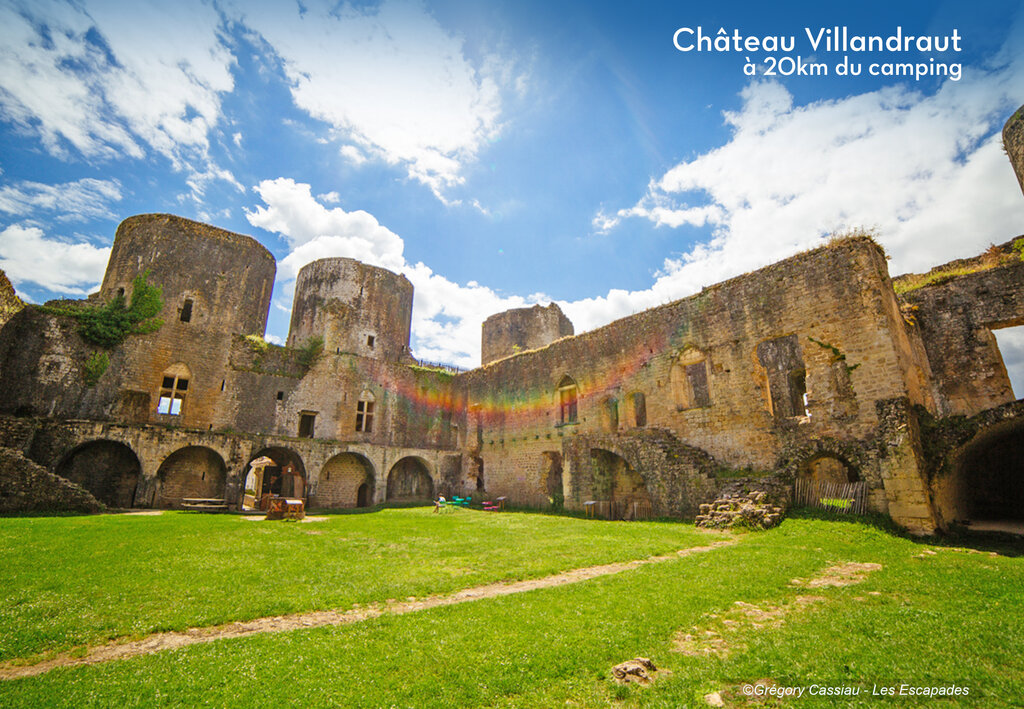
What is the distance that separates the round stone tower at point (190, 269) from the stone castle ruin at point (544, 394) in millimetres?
104

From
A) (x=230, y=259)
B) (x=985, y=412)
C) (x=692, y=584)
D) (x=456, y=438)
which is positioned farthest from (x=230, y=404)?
(x=985, y=412)

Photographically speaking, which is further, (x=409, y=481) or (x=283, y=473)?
(x=409, y=481)

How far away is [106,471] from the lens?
20.2m

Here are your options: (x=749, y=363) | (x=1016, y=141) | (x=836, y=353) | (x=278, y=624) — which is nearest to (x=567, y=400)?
(x=749, y=363)

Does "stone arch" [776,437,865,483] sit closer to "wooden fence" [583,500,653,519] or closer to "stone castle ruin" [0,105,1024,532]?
"stone castle ruin" [0,105,1024,532]

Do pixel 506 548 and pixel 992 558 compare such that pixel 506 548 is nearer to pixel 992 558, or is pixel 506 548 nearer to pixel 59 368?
pixel 992 558

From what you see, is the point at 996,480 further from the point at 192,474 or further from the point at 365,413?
the point at 192,474

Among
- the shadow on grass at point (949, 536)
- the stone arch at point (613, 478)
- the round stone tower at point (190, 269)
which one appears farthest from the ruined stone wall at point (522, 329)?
the shadow on grass at point (949, 536)

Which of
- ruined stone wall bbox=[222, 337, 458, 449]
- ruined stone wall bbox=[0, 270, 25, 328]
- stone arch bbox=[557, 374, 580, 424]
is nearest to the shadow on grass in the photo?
stone arch bbox=[557, 374, 580, 424]

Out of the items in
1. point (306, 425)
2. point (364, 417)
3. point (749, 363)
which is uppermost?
point (749, 363)

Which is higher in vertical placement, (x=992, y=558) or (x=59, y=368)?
(x=59, y=368)

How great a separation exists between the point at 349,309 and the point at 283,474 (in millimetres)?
11017

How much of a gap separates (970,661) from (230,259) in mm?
32265

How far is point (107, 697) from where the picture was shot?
3658 mm
